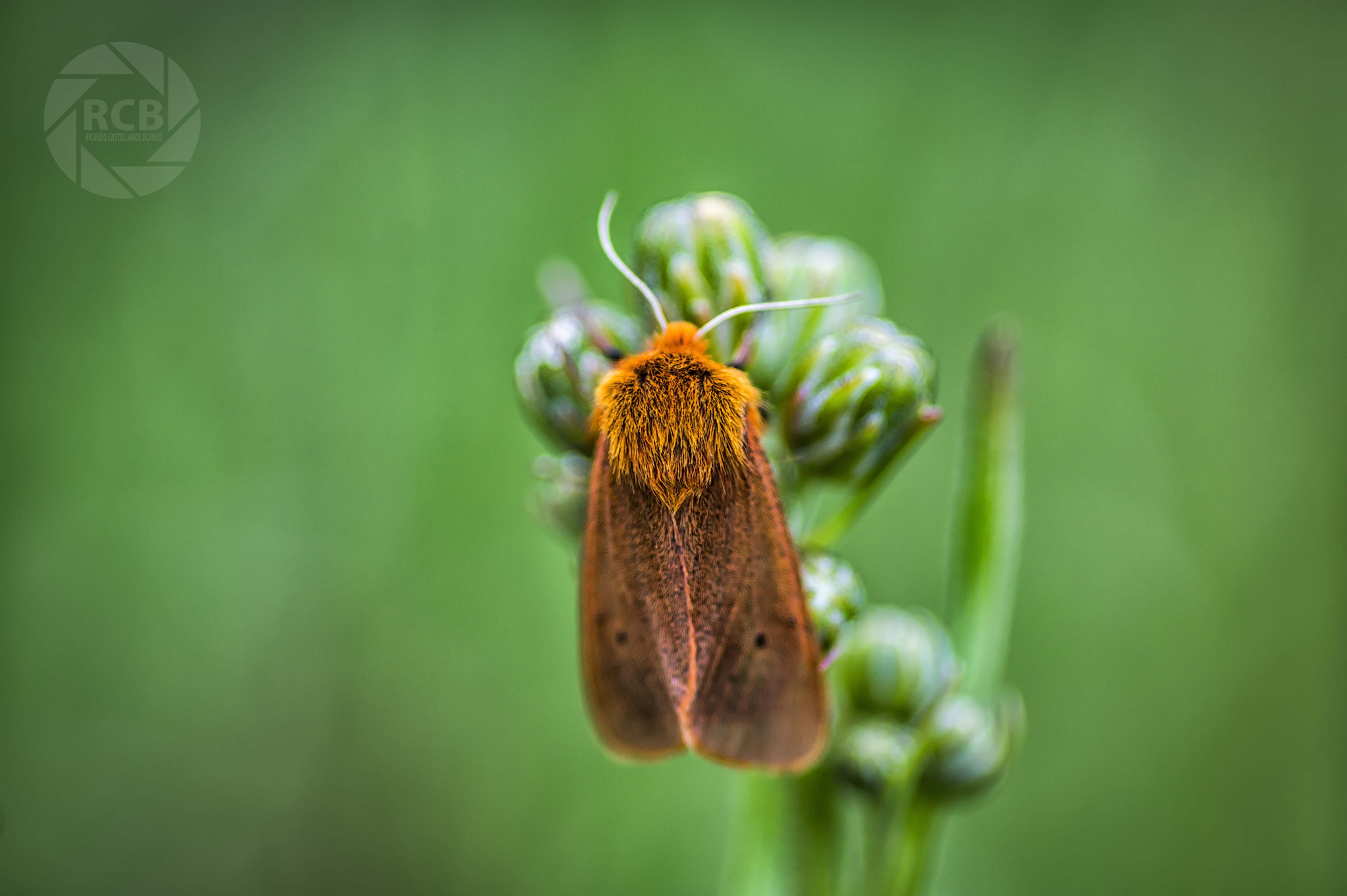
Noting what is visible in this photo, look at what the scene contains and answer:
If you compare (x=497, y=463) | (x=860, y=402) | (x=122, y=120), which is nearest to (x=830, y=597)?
(x=860, y=402)

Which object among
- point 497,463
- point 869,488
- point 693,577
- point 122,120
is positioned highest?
point 122,120

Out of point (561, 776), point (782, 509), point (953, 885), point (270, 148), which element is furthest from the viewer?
point (270, 148)

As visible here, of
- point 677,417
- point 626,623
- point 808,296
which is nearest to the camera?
point 677,417

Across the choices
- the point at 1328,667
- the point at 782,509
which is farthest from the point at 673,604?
the point at 1328,667

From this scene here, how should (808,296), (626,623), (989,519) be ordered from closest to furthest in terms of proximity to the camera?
(626,623) → (989,519) → (808,296)

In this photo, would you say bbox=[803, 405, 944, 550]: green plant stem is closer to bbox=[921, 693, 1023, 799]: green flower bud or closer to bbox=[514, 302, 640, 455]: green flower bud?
bbox=[921, 693, 1023, 799]: green flower bud

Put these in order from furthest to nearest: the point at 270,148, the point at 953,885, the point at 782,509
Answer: the point at 270,148
the point at 953,885
the point at 782,509

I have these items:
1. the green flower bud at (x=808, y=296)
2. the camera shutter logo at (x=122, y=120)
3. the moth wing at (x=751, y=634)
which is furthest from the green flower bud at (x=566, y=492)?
the camera shutter logo at (x=122, y=120)

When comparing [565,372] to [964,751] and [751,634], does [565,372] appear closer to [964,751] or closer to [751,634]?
[751,634]

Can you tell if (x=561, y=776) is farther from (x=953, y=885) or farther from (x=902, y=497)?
(x=902, y=497)
